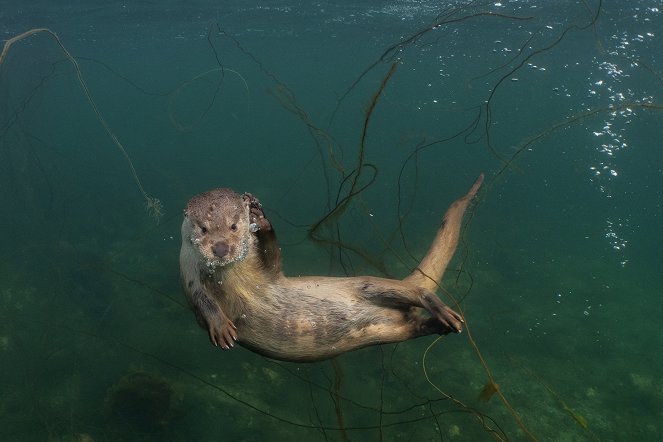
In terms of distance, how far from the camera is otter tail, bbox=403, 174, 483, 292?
12.6ft

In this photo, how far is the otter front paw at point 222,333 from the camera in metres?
2.99

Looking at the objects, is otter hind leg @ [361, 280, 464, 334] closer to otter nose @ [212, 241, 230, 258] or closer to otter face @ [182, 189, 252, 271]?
otter face @ [182, 189, 252, 271]

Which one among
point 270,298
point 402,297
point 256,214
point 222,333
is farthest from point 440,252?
point 222,333

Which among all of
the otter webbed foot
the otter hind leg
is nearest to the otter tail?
the otter hind leg

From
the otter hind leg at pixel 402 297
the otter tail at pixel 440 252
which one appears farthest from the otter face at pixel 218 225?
the otter tail at pixel 440 252

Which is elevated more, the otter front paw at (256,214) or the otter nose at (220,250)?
the otter front paw at (256,214)

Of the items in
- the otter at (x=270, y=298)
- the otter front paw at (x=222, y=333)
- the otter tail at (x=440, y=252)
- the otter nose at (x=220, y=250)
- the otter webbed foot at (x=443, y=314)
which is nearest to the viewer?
the otter nose at (x=220, y=250)

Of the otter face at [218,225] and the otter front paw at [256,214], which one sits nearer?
the otter face at [218,225]

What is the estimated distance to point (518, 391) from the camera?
6.92m

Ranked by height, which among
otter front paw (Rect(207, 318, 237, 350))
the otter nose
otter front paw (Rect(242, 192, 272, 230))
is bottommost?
otter front paw (Rect(207, 318, 237, 350))

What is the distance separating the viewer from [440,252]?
4012 millimetres

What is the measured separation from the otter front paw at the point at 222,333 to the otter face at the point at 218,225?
0.39 m

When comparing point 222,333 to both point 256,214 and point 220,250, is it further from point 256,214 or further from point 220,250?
point 256,214

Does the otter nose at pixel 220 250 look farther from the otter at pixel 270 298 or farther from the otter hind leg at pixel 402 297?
the otter hind leg at pixel 402 297
